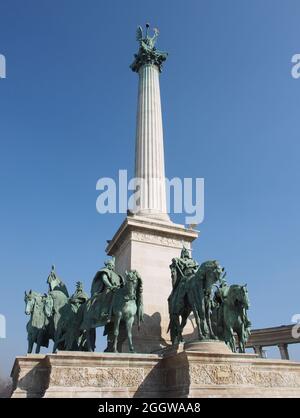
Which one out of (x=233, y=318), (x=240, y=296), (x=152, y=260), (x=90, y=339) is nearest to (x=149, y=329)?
(x=90, y=339)

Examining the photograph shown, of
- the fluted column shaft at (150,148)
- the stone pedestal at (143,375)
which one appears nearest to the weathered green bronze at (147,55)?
the fluted column shaft at (150,148)

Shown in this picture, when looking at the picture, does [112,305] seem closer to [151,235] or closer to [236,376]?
[236,376]

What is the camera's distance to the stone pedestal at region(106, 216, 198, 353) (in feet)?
58.0

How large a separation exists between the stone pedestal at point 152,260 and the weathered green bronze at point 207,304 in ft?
4.10

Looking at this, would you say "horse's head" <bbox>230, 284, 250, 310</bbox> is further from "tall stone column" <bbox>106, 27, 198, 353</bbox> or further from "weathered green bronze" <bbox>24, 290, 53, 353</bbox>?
"weathered green bronze" <bbox>24, 290, 53, 353</bbox>

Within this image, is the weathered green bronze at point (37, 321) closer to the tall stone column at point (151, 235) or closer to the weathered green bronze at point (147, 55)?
the tall stone column at point (151, 235)

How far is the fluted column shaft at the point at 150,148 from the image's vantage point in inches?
883

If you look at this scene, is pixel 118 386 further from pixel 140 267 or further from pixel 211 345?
pixel 140 267

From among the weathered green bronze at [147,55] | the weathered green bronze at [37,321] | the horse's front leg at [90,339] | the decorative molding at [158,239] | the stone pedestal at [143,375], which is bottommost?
the stone pedestal at [143,375]

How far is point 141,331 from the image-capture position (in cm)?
1744

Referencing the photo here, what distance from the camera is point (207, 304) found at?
15508 millimetres

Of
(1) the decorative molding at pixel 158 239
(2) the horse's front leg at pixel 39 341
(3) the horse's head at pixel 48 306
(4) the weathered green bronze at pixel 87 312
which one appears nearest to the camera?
(4) the weathered green bronze at pixel 87 312

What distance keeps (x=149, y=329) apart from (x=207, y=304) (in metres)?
3.52
